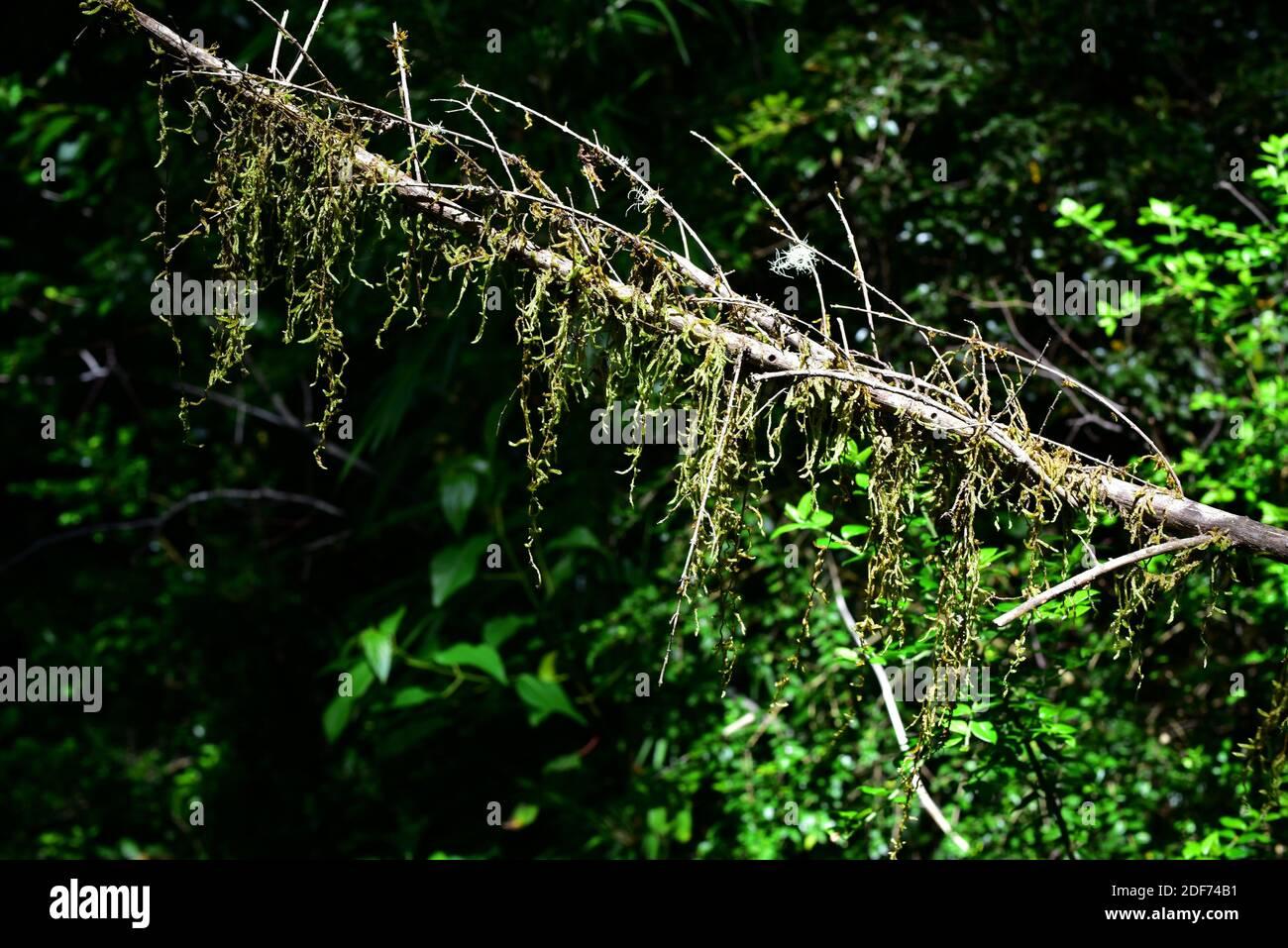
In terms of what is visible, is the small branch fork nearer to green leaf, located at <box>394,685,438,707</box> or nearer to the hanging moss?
the hanging moss

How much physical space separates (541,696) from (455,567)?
412 millimetres

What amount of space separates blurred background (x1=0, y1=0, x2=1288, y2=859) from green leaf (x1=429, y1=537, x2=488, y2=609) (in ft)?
0.04

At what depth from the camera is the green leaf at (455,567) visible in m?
3.03

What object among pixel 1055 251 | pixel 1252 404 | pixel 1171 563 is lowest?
pixel 1171 563

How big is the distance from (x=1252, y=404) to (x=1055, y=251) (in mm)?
795

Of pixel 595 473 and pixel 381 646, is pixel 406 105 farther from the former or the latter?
pixel 595 473

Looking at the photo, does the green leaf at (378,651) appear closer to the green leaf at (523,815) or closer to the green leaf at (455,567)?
the green leaf at (455,567)

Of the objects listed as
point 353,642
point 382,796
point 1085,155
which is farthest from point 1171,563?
point 382,796

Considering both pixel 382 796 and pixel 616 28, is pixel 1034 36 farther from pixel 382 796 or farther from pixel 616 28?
pixel 382 796

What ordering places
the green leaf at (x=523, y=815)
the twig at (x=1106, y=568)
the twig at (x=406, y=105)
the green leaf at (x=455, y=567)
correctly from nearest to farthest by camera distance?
the twig at (x=1106, y=568) → the twig at (x=406, y=105) → the green leaf at (x=455, y=567) → the green leaf at (x=523, y=815)

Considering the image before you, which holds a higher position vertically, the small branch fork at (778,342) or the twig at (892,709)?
the small branch fork at (778,342)

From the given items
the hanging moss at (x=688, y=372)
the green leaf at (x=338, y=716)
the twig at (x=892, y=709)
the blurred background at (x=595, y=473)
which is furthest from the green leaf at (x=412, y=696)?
the hanging moss at (x=688, y=372)

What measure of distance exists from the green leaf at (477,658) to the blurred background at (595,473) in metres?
0.01

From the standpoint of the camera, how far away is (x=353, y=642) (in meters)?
3.31
